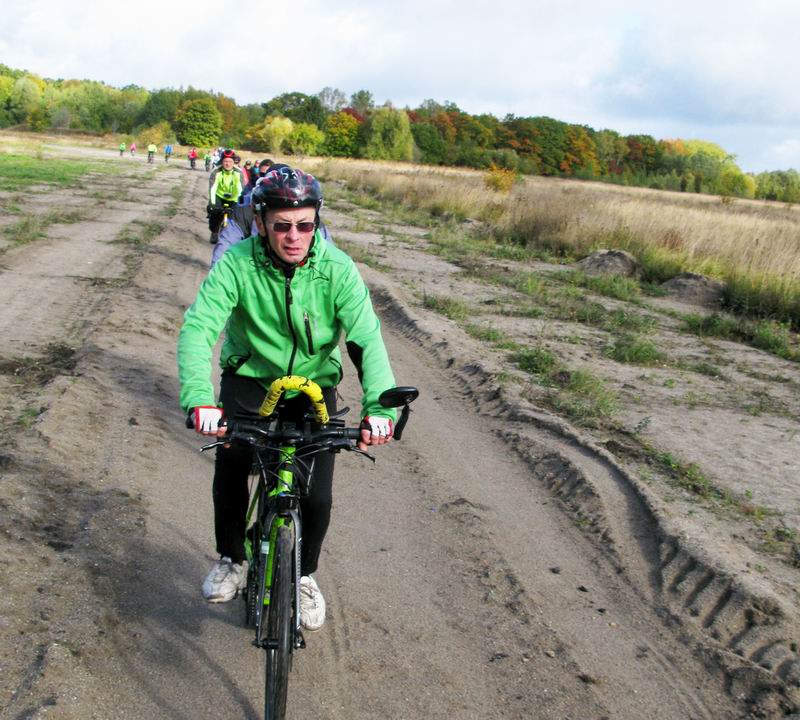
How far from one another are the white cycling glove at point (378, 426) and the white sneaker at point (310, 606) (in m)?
0.98

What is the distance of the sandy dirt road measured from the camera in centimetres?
354

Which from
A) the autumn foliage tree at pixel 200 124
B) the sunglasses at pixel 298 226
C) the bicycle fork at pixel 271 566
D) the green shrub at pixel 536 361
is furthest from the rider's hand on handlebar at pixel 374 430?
the autumn foliage tree at pixel 200 124

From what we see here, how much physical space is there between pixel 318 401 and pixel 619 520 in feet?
10.4

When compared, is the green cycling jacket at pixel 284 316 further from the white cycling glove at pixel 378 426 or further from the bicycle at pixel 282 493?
the bicycle at pixel 282 493

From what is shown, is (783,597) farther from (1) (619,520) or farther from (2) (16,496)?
(2) (16,496)

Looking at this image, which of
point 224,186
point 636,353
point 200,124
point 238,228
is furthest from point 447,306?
point 200,124

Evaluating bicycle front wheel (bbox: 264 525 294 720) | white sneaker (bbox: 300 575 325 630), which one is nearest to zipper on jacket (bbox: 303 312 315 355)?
bicycle front wheel (bbox: 264 525 294 720)

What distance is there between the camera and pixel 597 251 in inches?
717

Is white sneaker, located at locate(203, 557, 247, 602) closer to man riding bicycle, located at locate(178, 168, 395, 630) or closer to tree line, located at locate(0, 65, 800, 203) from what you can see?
man riding bicycle, located at locate(178, 168, 395, 630)

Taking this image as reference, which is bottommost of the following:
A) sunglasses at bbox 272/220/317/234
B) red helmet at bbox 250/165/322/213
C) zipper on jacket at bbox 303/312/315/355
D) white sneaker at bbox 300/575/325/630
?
white sneaker at bbox 300/575/325/630

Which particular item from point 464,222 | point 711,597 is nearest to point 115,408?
point 711,597

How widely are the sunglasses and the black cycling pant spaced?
2.17 feet

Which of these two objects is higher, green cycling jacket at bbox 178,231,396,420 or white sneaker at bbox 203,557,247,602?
green cycling jacket at bbox 178,231,396,420

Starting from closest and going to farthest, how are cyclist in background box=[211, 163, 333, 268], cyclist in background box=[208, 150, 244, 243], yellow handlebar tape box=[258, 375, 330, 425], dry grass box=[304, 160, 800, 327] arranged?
yellow handlebar tape box=[258, 375, 330, 425] → cyclist in background box=[211, 163, 333, 268] → cyclist in background box=[208, 150, 244, 243] → dry grass box=[304, 160, 800, 327]
